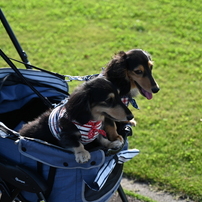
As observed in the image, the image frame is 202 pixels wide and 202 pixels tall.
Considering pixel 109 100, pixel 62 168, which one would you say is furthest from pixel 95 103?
pixel 62 168

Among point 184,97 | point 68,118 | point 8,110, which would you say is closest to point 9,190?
point 68,118

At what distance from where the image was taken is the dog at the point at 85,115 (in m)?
2.27

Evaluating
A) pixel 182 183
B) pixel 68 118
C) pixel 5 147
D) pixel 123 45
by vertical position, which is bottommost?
pixel 182 183

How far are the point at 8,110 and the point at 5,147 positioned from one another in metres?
0.89

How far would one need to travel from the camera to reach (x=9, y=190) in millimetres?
2537

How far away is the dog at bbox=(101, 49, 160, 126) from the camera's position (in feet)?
9.05

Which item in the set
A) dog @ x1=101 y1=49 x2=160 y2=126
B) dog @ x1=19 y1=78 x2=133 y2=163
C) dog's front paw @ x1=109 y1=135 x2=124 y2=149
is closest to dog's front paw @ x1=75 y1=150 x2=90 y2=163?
dog @ x1=19 y1=78 x2=133 y2=163

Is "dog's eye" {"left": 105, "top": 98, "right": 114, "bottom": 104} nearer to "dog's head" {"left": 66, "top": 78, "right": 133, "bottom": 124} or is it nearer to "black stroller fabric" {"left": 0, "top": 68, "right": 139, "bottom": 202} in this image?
"dog's head" {"left": 66, "top": 78, "right": 133, "bottom": 124}

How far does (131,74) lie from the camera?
2812mm

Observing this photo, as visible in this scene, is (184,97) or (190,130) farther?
(184,97)

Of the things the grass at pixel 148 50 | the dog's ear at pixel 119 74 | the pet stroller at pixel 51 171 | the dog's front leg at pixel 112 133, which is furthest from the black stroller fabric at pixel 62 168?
the grass at pixel 148 50

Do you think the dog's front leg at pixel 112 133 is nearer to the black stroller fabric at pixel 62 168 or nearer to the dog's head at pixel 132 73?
the black stroller fabric at pixel 62 168

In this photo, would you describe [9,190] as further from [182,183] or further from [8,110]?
[182,183]

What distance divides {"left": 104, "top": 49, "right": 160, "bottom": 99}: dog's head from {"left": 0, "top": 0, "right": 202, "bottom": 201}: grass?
3.42ft
